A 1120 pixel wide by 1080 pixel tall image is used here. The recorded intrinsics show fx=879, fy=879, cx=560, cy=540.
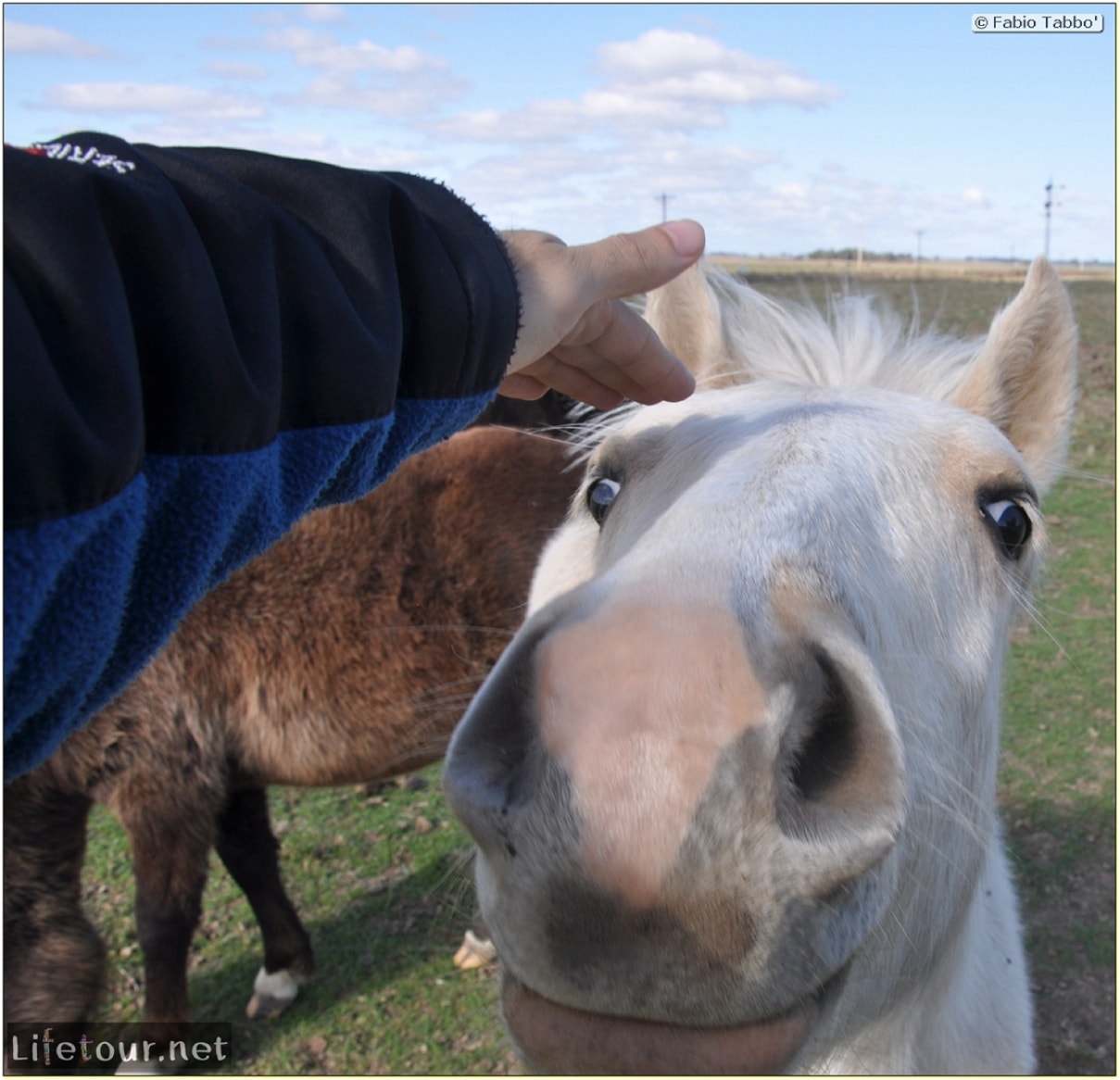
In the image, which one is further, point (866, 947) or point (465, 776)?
point (866, 947)

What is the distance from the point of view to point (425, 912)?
497 cm

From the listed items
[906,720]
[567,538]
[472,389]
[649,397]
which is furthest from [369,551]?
[906,720]

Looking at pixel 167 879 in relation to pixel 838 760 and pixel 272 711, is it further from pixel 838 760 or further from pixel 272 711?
pixel 838 760

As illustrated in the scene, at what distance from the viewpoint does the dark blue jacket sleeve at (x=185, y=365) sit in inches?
32.7

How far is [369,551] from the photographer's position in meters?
4.12

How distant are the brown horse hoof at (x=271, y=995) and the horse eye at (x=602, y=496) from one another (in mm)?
3596

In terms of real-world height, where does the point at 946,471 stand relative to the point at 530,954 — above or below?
above

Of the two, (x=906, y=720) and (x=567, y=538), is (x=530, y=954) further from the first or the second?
(x=567, y=538)

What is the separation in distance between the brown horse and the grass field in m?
0.33

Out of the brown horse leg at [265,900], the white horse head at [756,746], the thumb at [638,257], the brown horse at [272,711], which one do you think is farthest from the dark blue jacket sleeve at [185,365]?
the brown horse leg at [265,900]

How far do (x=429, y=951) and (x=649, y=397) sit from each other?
3870mm

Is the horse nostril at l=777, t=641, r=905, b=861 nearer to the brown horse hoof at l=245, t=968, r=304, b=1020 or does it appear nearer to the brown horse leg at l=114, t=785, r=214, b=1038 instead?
the brown horse leg at l=114, t=785, r=214, b=1038

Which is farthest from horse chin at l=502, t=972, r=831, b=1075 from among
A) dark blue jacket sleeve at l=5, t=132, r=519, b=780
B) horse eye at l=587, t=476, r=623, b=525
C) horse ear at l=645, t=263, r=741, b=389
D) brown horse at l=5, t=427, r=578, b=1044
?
brown horse at l=5, t=427, r=578, b=1044

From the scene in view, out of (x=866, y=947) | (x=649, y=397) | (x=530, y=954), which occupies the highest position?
(x=649, y=397)
